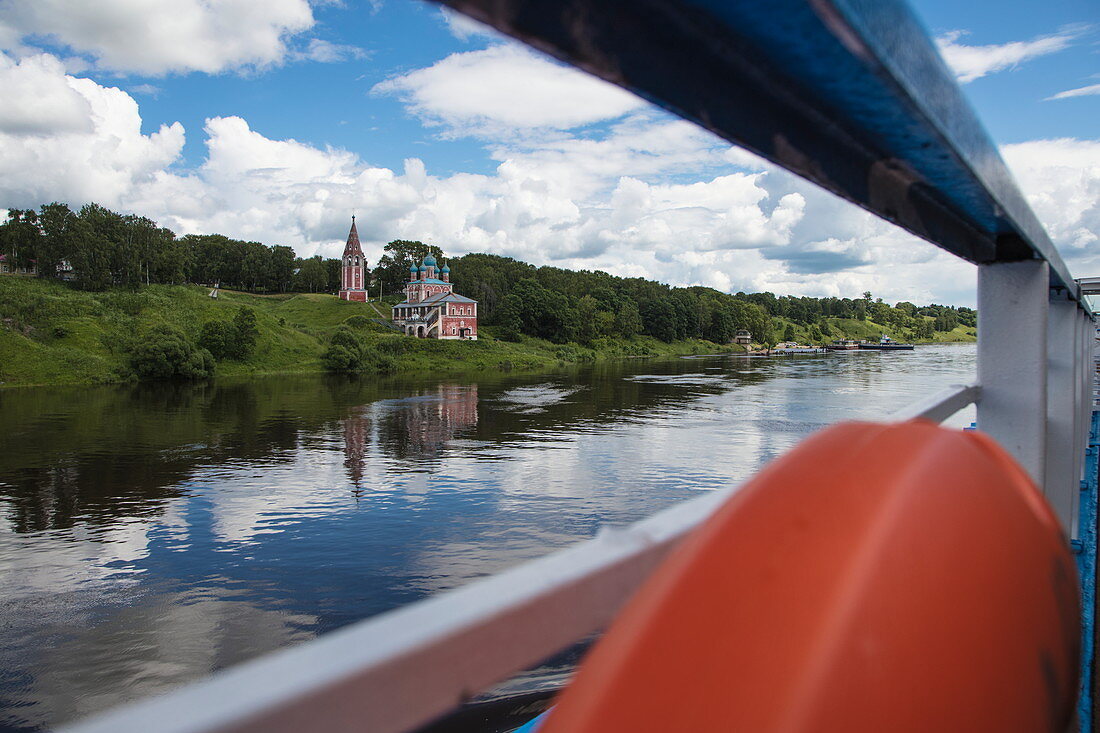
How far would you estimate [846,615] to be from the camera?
33.4 inches

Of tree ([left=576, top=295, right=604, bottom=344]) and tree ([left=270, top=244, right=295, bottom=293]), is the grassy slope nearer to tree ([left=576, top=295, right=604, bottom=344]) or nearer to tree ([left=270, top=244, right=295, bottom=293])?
tree ([left=576, top=295, right=604, bottom=344])

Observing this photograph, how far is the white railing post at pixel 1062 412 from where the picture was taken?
13.8 ft

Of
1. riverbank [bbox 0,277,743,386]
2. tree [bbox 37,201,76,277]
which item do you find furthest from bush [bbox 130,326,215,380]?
tree [bbox 37,201,76,277]

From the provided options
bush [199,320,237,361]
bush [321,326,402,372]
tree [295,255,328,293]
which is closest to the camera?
bush [199,320,237,361]

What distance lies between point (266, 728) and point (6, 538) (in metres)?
20.8

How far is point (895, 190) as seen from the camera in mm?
2029

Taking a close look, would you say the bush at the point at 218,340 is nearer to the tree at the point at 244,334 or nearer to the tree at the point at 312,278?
the tree at the point at 244,334

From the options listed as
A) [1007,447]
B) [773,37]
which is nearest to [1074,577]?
[773,37]

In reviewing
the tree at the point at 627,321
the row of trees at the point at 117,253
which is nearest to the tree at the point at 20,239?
the row of trees at the point at 117,253

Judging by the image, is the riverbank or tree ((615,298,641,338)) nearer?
the riverbank

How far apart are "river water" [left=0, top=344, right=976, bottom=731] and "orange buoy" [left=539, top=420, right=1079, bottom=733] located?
12.1 metres

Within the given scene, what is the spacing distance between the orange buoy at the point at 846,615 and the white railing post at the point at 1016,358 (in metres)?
2.27

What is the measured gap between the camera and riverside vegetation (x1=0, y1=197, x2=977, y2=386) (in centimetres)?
5100

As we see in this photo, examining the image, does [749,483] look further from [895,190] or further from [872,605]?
[895,190]
